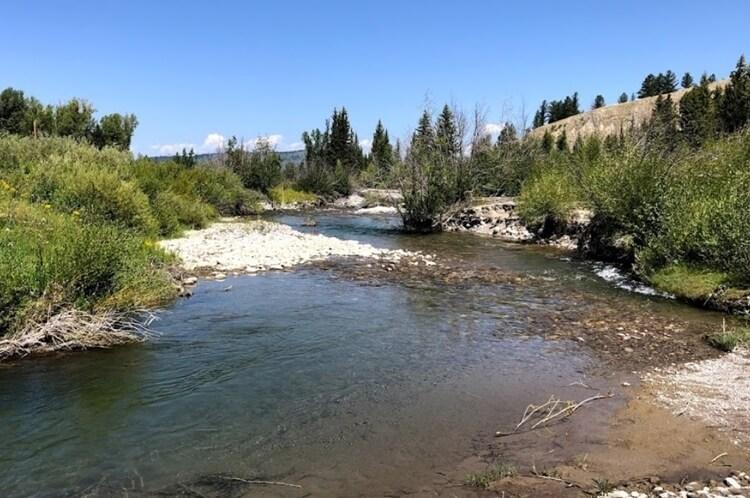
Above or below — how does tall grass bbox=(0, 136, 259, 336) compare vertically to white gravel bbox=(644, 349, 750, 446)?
above

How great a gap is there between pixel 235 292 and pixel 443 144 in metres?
26.0

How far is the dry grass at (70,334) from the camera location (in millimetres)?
9508

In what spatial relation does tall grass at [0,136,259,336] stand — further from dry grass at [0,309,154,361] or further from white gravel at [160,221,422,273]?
white gravel at [160,221,422,273]

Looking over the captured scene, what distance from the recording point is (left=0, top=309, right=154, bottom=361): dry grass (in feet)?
31.2

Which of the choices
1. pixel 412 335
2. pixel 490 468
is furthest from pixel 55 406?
pixel 412 335

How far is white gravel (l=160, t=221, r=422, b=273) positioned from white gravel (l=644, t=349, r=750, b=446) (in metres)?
12.9

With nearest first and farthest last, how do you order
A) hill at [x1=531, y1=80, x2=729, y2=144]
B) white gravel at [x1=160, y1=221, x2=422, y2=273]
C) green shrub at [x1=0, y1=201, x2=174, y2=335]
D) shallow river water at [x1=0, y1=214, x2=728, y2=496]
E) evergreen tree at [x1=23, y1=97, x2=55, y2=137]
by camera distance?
shallow river water at [x1=0, y1=214, x2=728, y2=496], green shrub at [x1=0, y1=201, x2=174, y2=335], white gravel at [x1=160, y1=221, x2=422, y2=273], evergreen tree at [x1=23, y1=97, x2=55, y2=137], hill at [x1=531, y1=80, x2=729, y2=144]

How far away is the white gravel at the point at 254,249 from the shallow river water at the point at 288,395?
174 inches

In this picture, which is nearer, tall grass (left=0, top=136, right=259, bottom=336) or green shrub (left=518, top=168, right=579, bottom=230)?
tall grass (left=0, top=136, right=259, bottom=336)

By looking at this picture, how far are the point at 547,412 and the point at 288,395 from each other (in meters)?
3.76

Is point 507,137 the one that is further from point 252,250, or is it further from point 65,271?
point 65,271

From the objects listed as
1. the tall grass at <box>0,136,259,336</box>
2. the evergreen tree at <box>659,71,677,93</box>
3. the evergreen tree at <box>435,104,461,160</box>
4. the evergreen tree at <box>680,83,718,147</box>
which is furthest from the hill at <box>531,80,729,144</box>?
the tall grass at <box>0,136,259,336</box>

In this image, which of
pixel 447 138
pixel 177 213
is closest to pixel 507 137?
pixel 447 138

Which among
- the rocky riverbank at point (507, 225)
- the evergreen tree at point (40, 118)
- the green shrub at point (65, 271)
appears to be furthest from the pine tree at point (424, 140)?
the evergreen tree at point (40, 118)
